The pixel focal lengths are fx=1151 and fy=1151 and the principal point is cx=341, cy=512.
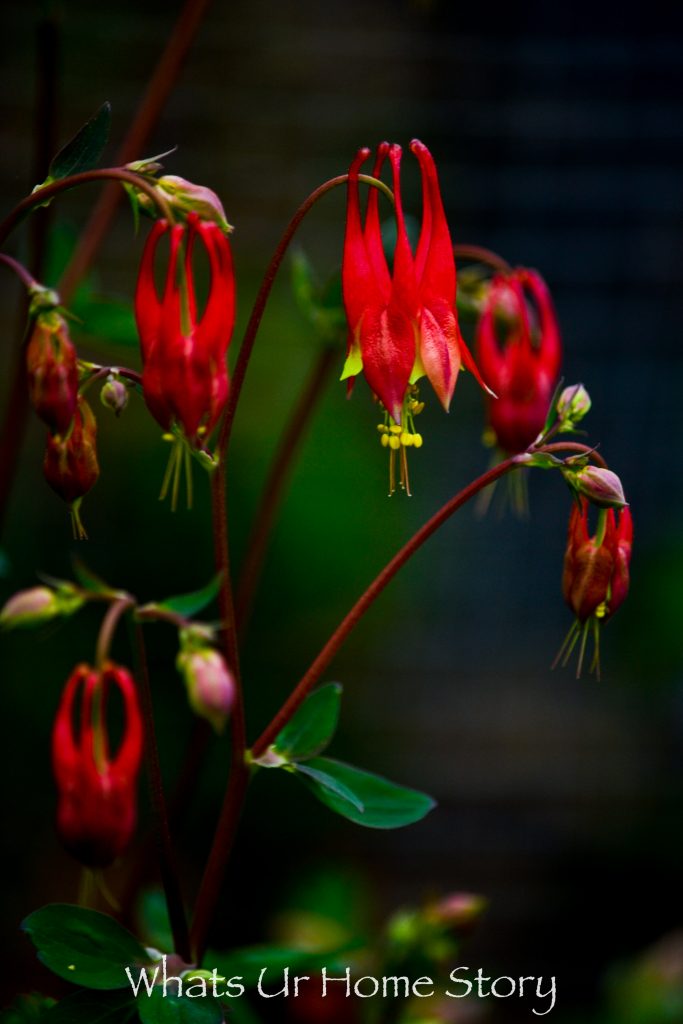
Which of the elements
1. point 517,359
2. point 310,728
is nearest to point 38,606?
point 310,728

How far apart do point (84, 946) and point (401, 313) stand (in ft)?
1.41

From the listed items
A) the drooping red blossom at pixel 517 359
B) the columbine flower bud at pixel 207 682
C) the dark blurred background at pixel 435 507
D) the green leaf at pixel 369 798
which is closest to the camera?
the columbine flower bud at pixel 207 682

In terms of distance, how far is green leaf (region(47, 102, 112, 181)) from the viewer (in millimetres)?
674

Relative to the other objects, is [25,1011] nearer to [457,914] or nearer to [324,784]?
[324,784]

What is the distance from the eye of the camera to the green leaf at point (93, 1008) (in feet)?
2.22

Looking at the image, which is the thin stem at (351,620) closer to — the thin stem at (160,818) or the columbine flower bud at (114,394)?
the thin stem at (160,818)

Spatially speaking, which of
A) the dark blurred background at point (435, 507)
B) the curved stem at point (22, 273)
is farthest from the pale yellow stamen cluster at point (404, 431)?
the dark blurred background at point (435, 507)

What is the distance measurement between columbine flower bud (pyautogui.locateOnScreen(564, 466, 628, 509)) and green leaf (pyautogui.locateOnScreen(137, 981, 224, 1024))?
1.19 feet

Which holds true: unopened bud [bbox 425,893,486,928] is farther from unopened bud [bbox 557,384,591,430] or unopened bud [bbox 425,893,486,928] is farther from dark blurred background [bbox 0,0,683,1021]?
dark blurred background [bbox 0,0,683,1021]

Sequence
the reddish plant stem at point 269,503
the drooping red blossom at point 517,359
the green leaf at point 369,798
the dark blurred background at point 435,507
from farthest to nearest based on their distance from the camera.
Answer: the dark blurred background at point 435,507 → the reddish plant stem at point 269,503 → the drooping red blossom at point 517,359 → the green leaf at point 369,798

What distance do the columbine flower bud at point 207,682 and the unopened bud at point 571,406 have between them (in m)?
0.28

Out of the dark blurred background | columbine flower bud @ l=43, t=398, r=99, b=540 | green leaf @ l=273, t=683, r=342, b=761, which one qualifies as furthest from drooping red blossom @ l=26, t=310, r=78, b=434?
the dark blurred background

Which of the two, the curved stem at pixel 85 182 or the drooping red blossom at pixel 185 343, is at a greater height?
the curved stem at pixel 85 182

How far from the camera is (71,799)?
28.7 inches
